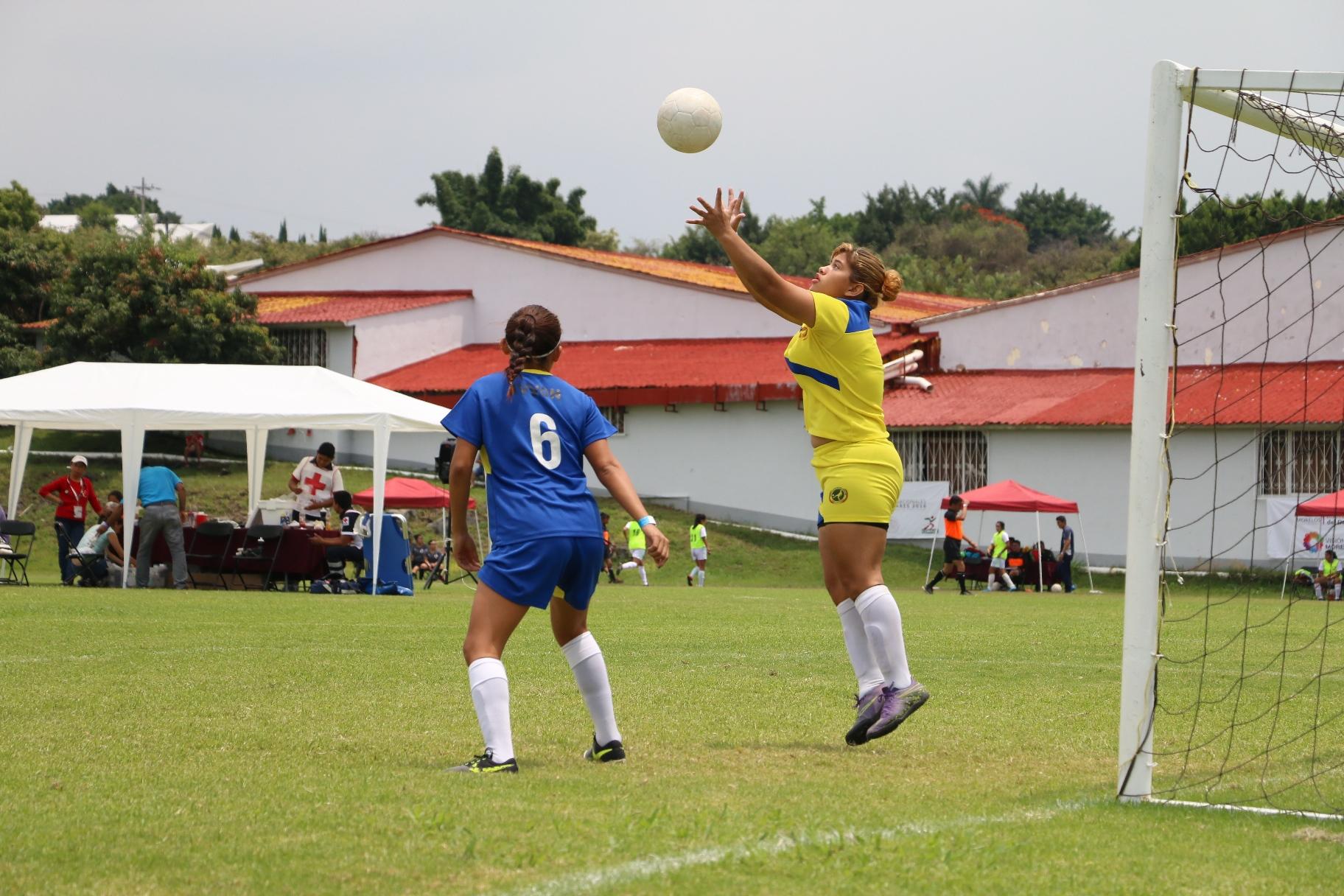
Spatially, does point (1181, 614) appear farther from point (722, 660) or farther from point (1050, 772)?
→ point (1050, 772)

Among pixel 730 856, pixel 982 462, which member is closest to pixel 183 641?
pixel 730 856

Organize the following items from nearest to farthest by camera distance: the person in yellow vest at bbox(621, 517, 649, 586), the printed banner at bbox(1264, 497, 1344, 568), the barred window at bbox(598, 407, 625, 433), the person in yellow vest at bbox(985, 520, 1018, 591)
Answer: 1. the person in yellow vest at bbox(621, 517, 649, 586)
2. the printed banner at bbox(1264, 497, 1344, 568)
3. the person in yellow vest at bbox(985, 520, 1018, 591)
4. the barred window at bbox(598, 407, 625, 433)

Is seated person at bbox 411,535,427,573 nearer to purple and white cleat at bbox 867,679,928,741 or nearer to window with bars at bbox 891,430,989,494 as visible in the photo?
window with bars at bbox 891,430,989,494

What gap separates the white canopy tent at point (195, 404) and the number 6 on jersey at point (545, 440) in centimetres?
1473

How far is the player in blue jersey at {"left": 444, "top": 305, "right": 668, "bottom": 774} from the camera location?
5645mm

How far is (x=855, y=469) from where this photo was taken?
6504 millimetres

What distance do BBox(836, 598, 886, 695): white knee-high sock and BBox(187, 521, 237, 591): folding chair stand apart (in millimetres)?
15409

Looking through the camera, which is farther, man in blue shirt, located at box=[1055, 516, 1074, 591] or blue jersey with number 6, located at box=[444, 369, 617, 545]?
man in blue shirt, located at box=[1055, 516, 1074, 591]

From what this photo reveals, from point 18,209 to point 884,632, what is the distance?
65.2 meters

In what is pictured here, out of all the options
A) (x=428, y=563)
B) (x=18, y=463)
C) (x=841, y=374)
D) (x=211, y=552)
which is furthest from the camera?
(x=428, y=563)

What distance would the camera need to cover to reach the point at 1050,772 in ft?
18.4

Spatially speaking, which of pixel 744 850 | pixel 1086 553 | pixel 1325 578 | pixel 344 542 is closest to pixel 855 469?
pixel 744 850

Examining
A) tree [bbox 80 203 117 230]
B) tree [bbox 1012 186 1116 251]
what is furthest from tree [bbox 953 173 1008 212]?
tree [bbox 80 203 117 230]

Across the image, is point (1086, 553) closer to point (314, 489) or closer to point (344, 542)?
point (344, 542)
